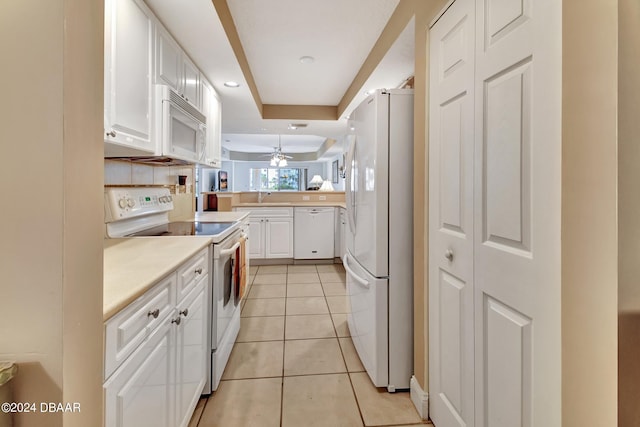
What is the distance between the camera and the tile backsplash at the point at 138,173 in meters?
1.71

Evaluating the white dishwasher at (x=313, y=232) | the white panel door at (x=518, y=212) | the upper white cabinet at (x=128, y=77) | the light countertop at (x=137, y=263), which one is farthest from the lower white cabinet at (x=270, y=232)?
the white panel door at (x=518, y=212)

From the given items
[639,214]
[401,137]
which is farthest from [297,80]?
[639,214]

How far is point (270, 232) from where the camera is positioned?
183 inches

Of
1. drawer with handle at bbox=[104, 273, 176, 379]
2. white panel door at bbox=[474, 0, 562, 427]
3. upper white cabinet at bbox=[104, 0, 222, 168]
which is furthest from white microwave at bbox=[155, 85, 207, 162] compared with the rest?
white panel door at bbox=[474, 0, 562, 427]

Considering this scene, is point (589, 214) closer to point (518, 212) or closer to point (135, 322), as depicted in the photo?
point (518, 212)

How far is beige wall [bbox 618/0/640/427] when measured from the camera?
2.18 ft

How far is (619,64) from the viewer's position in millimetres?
669

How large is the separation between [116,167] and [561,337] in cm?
212

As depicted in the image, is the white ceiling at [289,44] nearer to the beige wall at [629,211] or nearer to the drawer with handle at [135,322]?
the beige wall at [629,211]

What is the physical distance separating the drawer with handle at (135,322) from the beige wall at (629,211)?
3.96 ft

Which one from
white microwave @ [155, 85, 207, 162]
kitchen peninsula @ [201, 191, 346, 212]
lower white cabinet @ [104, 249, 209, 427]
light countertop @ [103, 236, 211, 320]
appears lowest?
lower white cabinet @ [104, 249, 209, 427]

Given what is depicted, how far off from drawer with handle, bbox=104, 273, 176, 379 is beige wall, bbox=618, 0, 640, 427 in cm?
121

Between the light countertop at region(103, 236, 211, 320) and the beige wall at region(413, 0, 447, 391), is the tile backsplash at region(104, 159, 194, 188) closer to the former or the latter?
the light countertop at region(103, 236, 211, 320)

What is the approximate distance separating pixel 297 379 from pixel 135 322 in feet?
4.17
